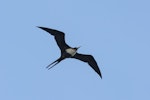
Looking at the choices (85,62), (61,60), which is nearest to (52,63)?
(61,60)

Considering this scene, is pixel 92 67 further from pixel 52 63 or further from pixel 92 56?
pixel 52 63

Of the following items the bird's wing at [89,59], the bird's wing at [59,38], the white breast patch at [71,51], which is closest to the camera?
the bird's wing at [59,38]

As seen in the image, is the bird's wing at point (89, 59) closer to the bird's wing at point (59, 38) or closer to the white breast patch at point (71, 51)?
the white breast patch at point (71, 51)

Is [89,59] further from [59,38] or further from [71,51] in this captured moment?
[59,38]

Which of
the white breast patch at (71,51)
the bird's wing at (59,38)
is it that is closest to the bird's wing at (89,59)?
the white breast patch at (71,51)

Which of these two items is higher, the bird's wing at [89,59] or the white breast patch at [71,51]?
the white breast patch at [71,51]

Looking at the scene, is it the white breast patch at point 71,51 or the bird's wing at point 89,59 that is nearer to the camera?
the white breast patch at point 71,51

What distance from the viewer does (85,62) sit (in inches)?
1752

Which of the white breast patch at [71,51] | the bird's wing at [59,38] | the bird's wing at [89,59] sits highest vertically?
the bird's wing at [59,38]

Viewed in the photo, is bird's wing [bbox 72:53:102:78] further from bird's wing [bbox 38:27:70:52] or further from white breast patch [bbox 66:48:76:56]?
bird's wing [bbox 38:27:70:52]

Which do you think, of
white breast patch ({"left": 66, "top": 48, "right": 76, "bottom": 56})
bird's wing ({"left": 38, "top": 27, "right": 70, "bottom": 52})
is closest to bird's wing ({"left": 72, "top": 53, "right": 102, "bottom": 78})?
white breast patch ({"left": 66, "top": 48, "right": 76, "bottom": 56})

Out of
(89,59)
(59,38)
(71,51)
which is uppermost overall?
(59,38)

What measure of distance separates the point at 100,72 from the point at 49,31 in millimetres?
6109

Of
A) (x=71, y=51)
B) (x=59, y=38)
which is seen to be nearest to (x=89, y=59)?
(x=71, y=51)
